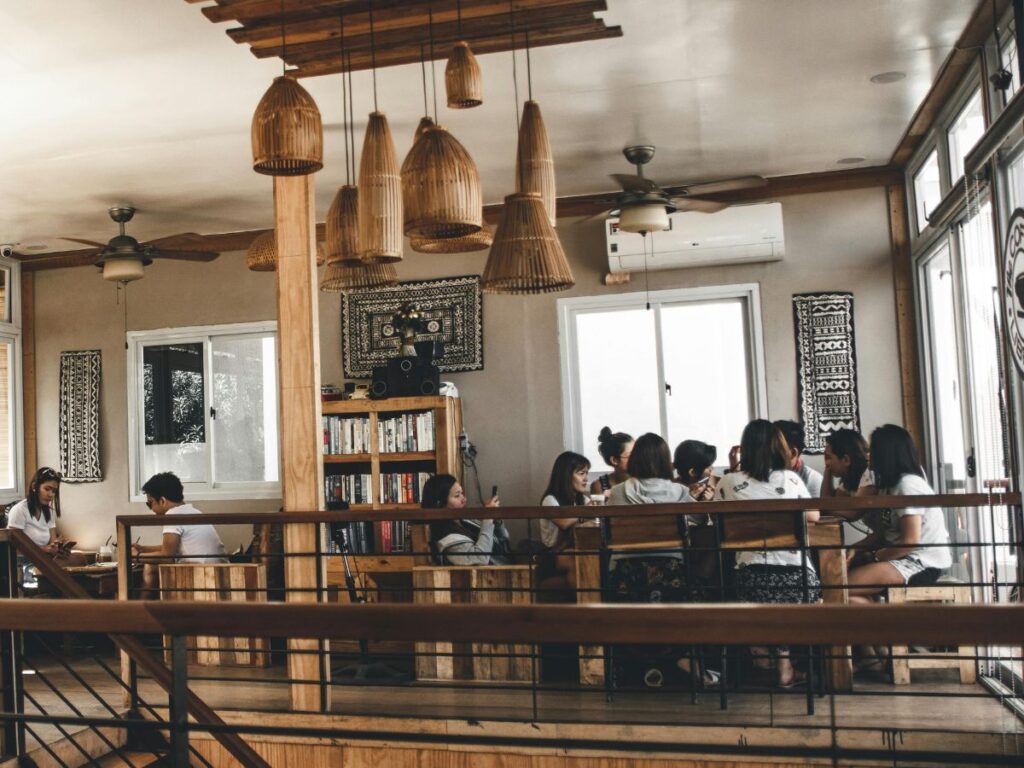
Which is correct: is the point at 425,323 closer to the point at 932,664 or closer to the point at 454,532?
the point at 454,532

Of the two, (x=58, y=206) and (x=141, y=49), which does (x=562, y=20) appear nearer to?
(x=141, y=49)

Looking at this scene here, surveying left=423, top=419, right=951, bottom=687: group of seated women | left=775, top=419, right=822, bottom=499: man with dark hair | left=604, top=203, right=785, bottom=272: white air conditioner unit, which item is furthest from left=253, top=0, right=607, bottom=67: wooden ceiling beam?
left=775, top=419, right=822, bottom=499: man with dark hair

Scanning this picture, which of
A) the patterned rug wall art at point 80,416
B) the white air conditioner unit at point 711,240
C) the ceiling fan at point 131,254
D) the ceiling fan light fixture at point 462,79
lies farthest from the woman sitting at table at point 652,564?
the patterned rug wall art at point 80,416

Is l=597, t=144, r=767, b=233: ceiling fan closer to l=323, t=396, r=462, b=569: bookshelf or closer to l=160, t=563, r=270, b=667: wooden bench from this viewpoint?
l=323, t=396, r=462, b=569: bookshelf

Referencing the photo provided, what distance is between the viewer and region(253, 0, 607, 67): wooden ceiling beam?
13.5ft

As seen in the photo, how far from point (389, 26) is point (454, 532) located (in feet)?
9.43

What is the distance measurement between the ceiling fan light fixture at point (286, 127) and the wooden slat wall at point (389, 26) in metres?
0.91

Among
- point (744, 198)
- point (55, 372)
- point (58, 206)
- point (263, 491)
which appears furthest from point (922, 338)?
point (55, 372)

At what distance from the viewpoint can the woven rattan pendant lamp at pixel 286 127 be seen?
301 centimetres

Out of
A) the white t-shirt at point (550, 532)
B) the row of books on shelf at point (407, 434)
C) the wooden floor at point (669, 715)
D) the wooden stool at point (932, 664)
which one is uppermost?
the row of books on shelf at point (407, 434)

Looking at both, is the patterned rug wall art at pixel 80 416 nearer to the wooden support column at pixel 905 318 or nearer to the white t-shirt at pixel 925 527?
the wooden support column at pixel 905 318

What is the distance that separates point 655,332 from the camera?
8219 millimetres

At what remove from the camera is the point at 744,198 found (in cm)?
783

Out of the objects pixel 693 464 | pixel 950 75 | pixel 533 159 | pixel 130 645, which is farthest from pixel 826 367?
pixel 130 645
